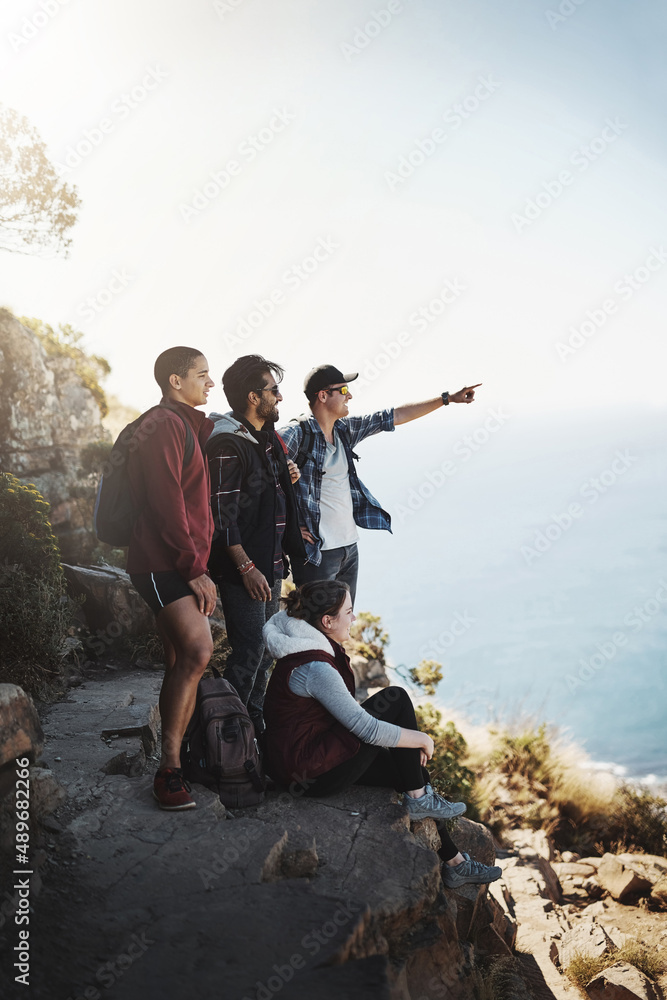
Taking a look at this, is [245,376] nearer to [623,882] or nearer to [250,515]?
[250,515]

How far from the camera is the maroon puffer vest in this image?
3246 mm

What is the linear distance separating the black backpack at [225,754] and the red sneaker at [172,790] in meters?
0.16

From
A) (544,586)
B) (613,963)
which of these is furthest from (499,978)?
(544,586)

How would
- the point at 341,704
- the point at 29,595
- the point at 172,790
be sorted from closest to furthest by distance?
the point at 172,790 → the point at 341,704 → the point at 29,595

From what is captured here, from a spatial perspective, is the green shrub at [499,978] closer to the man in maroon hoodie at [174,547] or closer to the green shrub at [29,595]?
the man in maroon hoodie at [174,547]

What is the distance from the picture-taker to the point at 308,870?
274cm

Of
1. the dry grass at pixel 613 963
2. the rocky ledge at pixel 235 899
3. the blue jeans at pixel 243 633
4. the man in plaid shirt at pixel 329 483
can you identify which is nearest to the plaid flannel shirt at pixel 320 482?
the man in plaid shirt at pixel 329 483

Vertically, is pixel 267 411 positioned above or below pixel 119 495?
above

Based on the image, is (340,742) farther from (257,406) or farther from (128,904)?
(257,406)

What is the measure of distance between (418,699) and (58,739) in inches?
219

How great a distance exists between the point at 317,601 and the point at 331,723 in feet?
1.99

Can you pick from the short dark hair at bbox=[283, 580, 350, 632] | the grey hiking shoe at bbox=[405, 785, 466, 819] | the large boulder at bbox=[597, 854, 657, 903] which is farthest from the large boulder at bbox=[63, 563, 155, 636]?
the large boulder at bbox=[597, 854, 657, 903]

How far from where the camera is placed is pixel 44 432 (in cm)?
852

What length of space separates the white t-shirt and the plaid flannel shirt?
5cm
